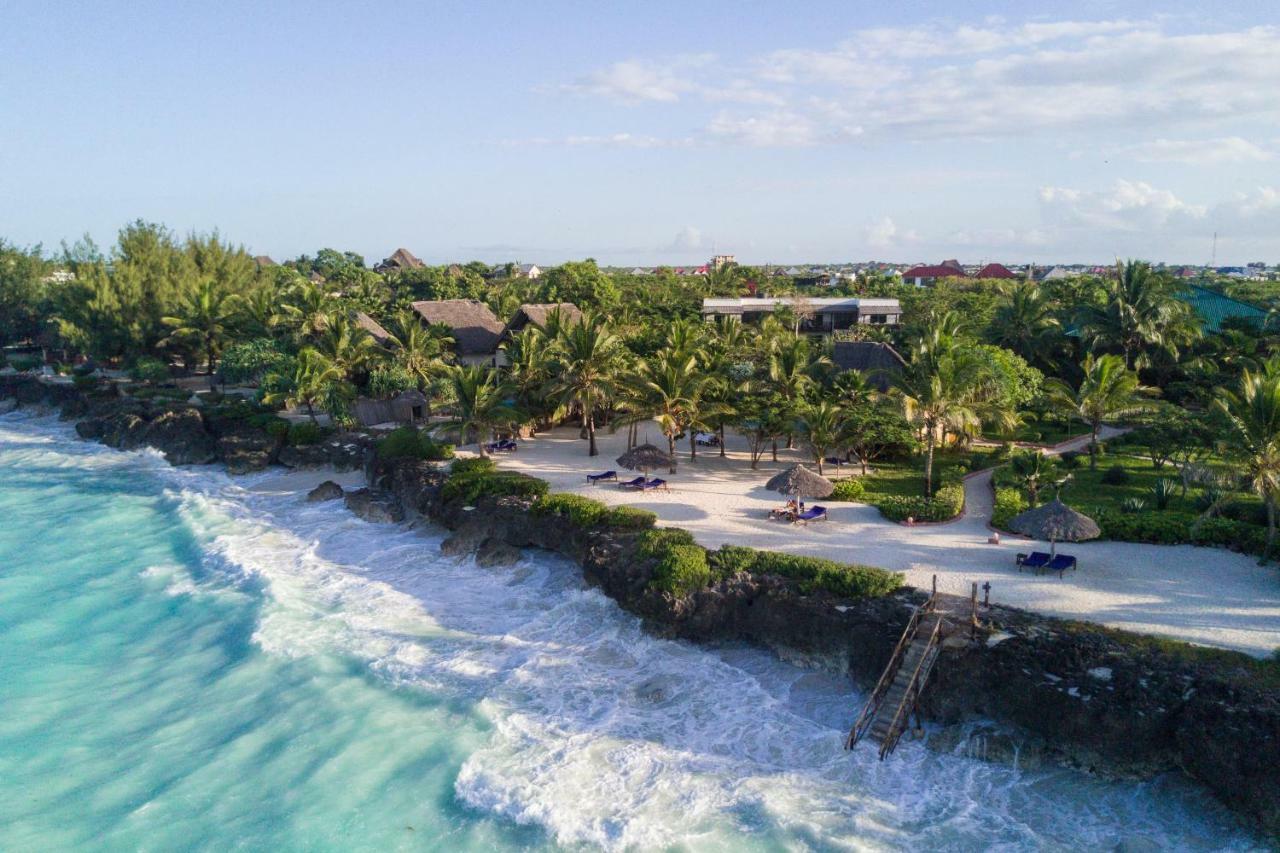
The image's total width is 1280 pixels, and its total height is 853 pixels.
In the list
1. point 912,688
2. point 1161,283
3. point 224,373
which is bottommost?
point 912,688

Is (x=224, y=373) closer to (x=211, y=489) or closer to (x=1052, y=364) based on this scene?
(x=211, y=489)

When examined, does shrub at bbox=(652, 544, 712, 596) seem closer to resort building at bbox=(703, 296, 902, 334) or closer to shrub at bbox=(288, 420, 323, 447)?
shrub at bbox=(288, 420, 323, 447)

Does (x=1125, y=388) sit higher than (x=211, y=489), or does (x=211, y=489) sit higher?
(x=1125, y=388)

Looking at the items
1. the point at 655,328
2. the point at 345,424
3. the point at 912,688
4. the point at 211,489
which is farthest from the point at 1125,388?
the point at 211,489

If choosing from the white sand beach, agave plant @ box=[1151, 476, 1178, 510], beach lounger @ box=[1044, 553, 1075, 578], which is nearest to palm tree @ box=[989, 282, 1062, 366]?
the white sand beach

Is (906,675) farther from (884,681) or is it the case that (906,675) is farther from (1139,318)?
(1139,318)

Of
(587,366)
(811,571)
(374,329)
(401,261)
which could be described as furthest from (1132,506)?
(401,261)
